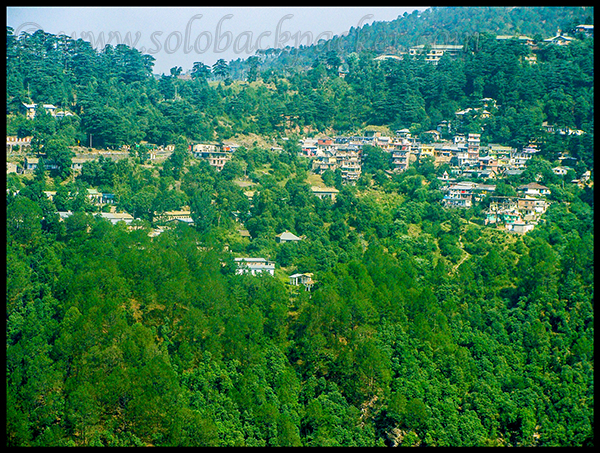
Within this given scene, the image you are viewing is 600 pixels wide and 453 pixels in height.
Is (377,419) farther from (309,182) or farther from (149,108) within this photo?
(149,108)

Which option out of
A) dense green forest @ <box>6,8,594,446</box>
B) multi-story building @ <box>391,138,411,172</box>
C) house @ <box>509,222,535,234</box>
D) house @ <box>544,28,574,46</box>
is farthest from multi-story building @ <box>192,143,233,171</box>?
house @ <box>544,28,574,46</box>

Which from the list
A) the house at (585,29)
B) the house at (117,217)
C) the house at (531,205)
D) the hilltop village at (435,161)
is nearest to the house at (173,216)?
the hilltop village at (435,161)

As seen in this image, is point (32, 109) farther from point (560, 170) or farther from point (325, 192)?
point (560, 170)

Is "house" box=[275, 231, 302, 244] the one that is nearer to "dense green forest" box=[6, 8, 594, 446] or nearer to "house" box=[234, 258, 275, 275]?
"dense green forest" box=[6, 8, 594, 446]

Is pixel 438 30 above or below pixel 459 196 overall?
above

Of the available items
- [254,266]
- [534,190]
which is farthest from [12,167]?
[534,190]

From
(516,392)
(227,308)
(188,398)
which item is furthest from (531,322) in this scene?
(188,398)
